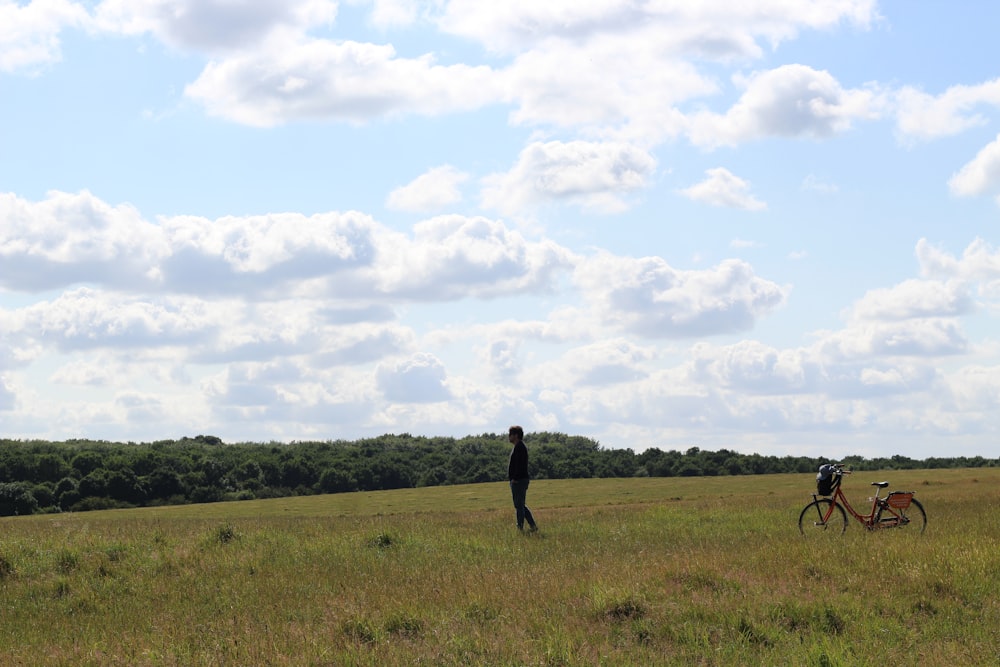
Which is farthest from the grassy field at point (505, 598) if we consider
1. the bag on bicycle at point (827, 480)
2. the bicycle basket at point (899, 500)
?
the bag on bicycle at point (827, 480)

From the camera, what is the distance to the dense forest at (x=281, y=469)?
259 feet

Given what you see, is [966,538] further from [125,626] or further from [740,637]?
[125,626]

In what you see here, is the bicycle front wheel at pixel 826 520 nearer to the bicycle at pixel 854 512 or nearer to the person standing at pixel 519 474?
the bicycle at pixel 854 512

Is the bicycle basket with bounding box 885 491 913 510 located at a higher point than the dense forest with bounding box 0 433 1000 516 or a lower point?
higher

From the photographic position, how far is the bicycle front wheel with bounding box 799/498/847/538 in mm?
20470

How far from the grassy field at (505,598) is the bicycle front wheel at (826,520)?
41 centimetres

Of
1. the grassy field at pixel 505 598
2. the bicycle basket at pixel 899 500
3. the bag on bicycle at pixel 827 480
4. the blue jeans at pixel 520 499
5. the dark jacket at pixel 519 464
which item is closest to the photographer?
the grassy field at pixel 505 598

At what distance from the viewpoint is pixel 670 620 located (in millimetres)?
11867

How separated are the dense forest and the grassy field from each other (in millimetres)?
62619

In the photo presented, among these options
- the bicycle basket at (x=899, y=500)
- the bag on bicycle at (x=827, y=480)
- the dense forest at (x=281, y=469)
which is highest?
the bag on bicycle at (x=827, y=480)

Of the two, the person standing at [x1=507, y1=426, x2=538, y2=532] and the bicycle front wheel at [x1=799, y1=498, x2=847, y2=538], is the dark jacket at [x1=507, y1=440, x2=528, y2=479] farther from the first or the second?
the bicycle front wheel at [x1=799, y1=498, x2=847, y2=538]

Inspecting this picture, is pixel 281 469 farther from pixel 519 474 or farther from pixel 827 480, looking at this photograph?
pixel 827 480

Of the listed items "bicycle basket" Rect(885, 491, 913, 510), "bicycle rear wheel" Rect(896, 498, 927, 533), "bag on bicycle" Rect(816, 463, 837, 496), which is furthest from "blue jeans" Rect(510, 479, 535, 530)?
"bicycle rear wheel" Rect(896, 498, 927, 533)

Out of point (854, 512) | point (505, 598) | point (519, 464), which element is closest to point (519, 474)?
point (519, 464)
